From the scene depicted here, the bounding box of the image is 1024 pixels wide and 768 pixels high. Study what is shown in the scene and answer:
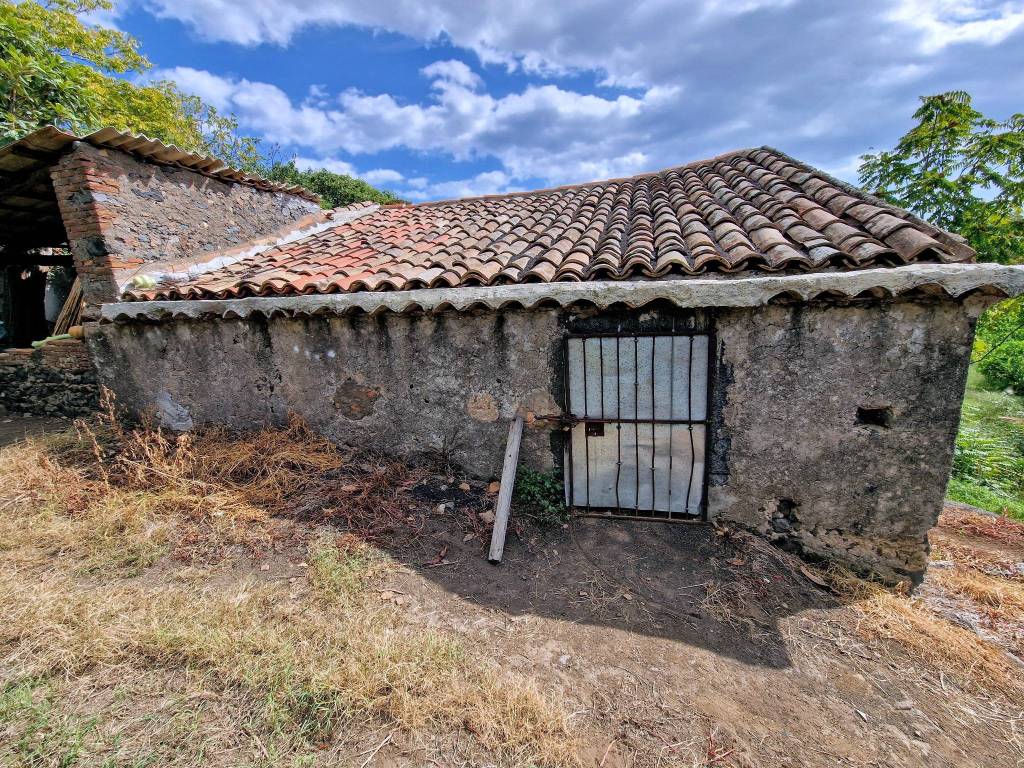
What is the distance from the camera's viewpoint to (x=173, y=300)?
5090 mm

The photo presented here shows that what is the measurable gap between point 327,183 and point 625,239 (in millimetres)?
21191

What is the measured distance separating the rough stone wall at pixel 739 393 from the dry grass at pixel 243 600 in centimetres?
68

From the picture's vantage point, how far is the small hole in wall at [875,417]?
3553 mm

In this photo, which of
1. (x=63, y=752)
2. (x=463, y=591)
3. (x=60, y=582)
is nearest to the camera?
(x=63, y=752)

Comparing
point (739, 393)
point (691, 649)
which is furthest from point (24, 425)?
point (739, 393)

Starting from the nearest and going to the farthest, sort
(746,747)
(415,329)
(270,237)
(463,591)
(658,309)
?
(746,747) → (463,591) → (658,309) → (415,329) → (270,237)

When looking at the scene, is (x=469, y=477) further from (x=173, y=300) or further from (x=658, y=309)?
(x=173, y=300)

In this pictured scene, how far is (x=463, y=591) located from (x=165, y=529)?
110 inches

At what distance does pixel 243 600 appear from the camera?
3211mm

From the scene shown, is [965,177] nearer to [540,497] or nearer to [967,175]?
[967,175]

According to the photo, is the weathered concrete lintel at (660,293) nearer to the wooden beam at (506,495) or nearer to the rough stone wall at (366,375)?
the rough stone wall at (366,375)

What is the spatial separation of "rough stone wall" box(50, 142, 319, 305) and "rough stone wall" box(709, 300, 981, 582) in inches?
278

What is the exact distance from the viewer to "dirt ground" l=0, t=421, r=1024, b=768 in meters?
2.44

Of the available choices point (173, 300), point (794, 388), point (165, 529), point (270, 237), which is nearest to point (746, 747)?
point (794, 388)
